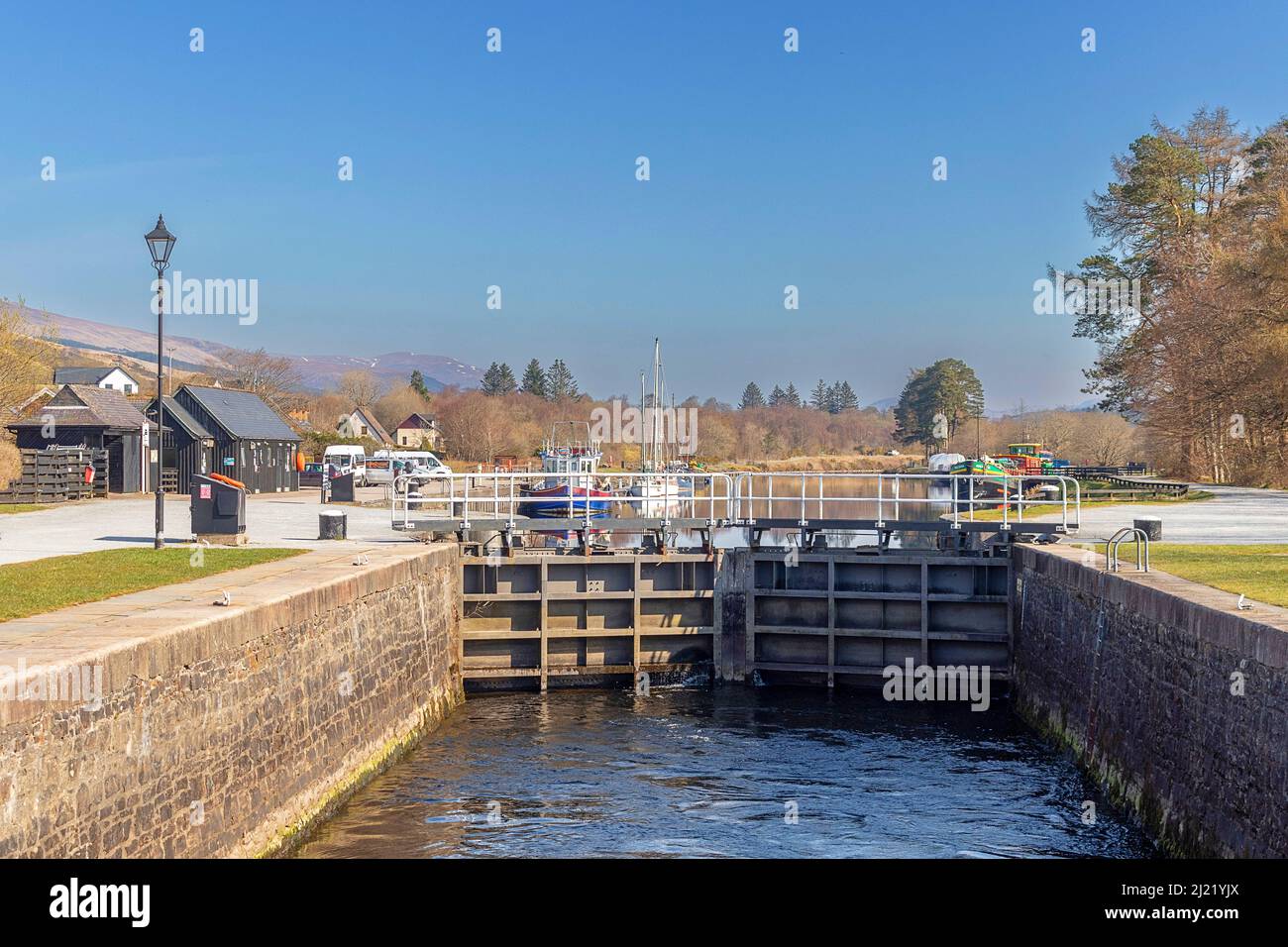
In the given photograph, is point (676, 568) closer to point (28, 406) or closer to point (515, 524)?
point (515, 524)

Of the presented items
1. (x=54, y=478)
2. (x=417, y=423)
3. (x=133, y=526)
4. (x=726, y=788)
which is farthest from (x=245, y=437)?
(x=417, y=423)

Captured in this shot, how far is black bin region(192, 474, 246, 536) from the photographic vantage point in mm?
22922

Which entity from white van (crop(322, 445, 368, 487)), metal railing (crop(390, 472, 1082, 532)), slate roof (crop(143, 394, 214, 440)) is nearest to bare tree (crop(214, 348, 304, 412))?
white van (crop(322, 445, 368, 487))

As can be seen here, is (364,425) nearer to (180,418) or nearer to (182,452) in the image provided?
(180,418)

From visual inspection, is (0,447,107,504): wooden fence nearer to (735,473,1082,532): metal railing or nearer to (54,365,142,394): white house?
(735,473,1082,532): metal railing

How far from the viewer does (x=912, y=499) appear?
1650 cm

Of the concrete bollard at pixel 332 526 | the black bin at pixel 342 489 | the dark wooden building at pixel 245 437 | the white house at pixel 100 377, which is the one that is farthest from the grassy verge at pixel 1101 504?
the white house at pixel 100 377

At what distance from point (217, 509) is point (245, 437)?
22.3 m
